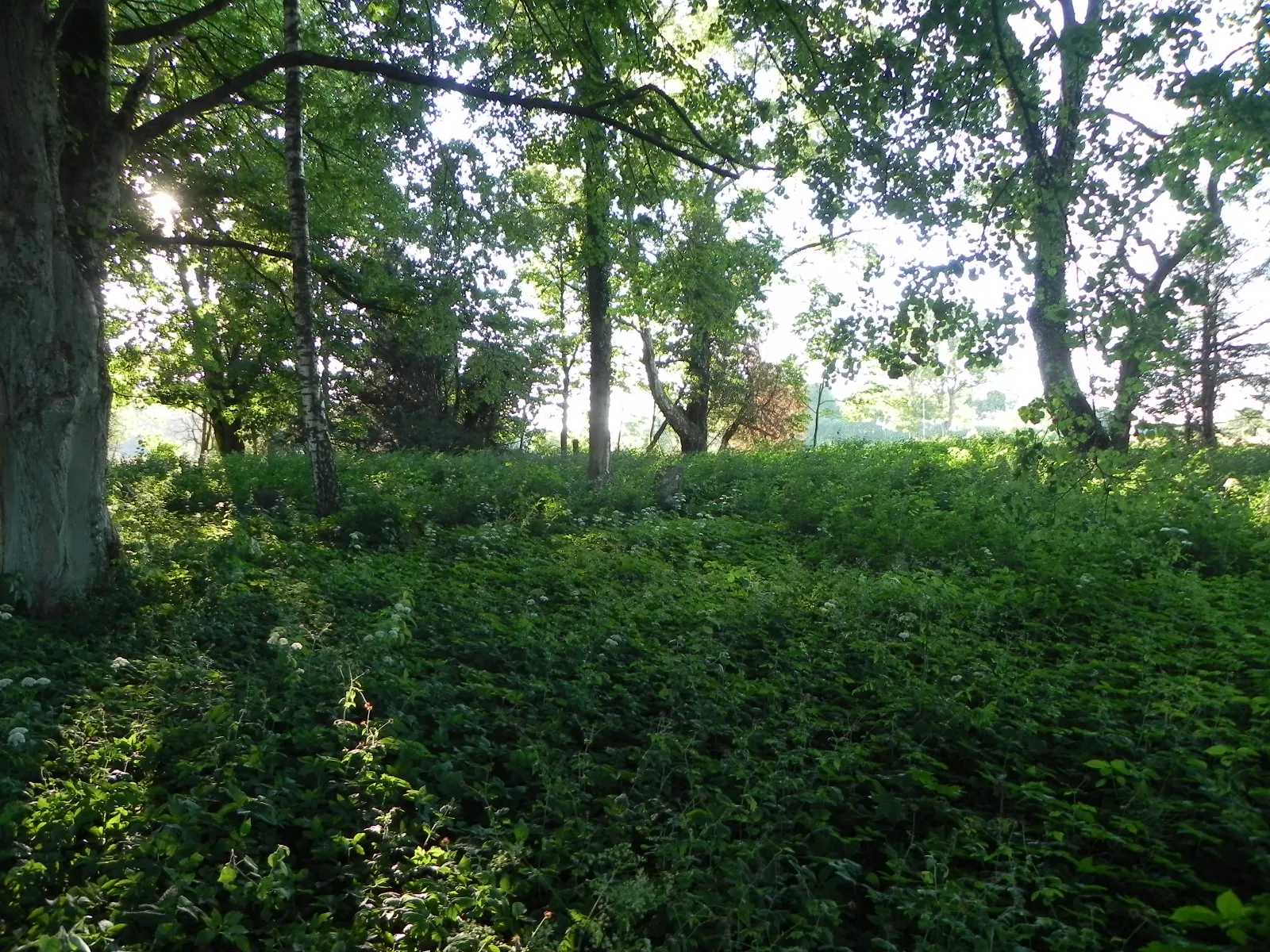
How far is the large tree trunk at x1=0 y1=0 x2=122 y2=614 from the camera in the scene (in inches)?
259

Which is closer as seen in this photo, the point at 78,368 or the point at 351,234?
the point at 78,368

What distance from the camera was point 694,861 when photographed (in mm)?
3629

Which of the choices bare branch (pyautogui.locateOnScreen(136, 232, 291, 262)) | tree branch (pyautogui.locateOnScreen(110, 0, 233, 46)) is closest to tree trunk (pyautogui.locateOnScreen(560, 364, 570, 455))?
bare branch (pyautogui.locateOnScreen(136, 232, 291, 262))

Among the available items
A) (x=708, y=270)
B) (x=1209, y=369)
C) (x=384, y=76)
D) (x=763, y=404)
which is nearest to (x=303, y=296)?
(x=384, y=76)

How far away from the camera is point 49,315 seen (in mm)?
6789

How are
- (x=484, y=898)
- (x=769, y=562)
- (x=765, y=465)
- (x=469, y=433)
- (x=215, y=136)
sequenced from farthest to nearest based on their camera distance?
(x=469, y=433), (x=765, y=465), (x=215, y=136), (x=769, y=562), (x=484, y=898)

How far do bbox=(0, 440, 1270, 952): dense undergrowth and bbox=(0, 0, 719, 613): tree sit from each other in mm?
814

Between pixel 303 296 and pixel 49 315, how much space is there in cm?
398

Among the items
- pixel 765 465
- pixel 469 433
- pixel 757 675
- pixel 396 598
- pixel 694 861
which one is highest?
pixel 469 433

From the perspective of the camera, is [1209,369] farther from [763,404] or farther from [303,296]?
[303,296]

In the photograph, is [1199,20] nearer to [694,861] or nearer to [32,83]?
[694,861]

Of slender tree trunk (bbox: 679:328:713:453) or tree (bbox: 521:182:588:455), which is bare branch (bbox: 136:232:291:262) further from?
slender tree trunk (bbox: 679:328:713:453)

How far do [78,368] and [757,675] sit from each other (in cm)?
650

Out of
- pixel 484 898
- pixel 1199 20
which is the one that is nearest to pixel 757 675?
pixel 484 898
